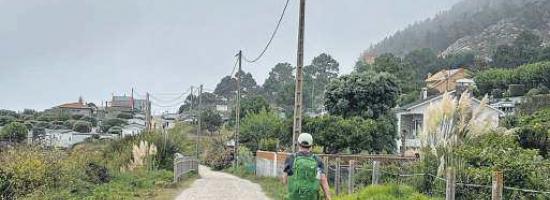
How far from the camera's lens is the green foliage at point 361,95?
4178 cm

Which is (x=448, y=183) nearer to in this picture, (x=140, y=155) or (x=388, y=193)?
(x=388, y=193)

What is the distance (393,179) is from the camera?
44.4 ft

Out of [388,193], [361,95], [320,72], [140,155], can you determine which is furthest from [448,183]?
[320,72]

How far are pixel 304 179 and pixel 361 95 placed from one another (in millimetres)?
34072

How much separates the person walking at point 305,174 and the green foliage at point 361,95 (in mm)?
33301

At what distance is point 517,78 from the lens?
63531 millimetres

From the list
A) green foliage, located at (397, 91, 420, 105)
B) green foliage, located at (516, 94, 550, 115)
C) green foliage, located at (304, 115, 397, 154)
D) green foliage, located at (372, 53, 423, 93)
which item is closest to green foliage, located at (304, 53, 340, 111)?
green foliage, located at (372, 53, 423, 93)

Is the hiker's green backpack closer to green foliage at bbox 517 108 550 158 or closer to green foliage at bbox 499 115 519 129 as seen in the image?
green foliage at bbox 499 115 519 129

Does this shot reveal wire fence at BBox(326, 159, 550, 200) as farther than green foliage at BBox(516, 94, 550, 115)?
No

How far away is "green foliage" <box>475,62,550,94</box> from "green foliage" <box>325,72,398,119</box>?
2399 centimetres

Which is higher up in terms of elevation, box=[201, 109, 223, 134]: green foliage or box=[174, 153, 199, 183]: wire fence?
box=[201, 109, 223, 134]: green foliage

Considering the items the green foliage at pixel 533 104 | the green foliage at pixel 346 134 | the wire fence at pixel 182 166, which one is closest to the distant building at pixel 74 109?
the wire fence at pixel 182 166

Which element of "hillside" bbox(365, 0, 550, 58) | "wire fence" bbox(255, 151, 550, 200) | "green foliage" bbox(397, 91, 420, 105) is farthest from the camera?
"hillside" bbox(365, 0, 550, 58)

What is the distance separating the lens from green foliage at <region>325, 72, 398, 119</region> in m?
41.8
